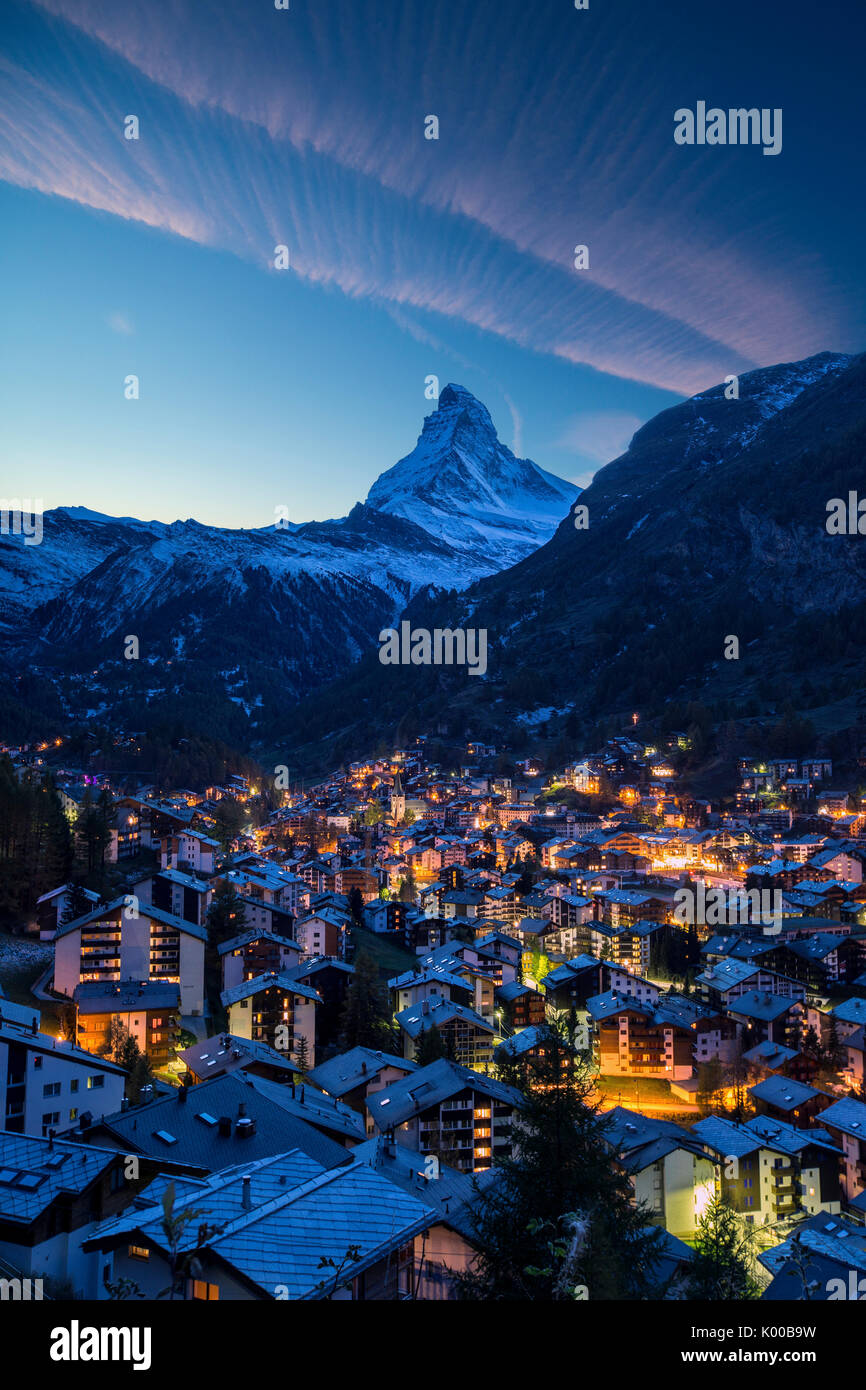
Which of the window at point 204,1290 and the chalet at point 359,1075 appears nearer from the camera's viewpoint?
the window at point 204,1290

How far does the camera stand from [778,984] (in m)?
37.6

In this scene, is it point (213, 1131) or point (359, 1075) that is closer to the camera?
point (213, 1131)

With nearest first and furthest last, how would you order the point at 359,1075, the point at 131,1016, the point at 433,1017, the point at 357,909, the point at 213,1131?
the point at 213,1131
the point at 359,1075
the point at 131,1016
the point at 433,1017
the point at 357,909

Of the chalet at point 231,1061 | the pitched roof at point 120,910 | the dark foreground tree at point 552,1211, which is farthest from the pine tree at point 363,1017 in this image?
the dark foreground tree at point 552,1211

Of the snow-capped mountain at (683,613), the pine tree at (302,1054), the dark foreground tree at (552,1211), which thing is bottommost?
the pine tree at (302,1054)

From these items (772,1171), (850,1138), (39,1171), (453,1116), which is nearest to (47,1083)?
(39,1171)

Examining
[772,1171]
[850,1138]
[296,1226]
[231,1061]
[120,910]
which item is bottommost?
[772,1171]

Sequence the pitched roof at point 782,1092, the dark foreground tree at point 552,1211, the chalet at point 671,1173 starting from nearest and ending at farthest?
1. the dark foreground tree at point 552,1211
2. the chalet at point 671,1173
3. the pitched roof at point 782,1092

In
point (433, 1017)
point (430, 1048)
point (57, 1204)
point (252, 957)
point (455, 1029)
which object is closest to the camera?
point (57, 1204)

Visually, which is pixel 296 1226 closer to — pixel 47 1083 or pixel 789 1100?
pixel 47 1083

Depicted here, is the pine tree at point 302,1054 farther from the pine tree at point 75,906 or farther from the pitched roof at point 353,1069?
the pine tree at point 75,906

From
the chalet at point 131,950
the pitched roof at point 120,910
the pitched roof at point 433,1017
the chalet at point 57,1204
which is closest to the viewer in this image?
the chalet at point 57,1204

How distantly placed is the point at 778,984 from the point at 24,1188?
34.4m
